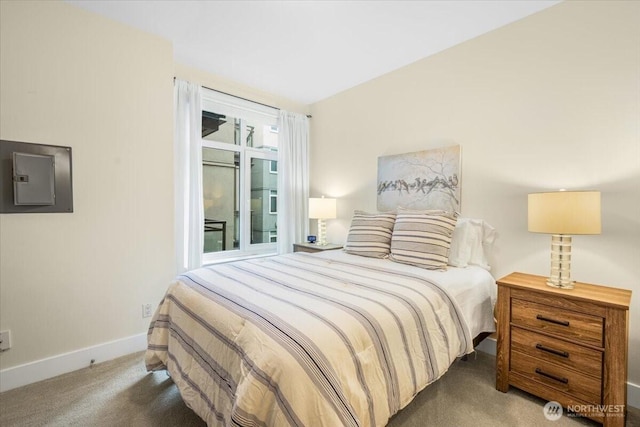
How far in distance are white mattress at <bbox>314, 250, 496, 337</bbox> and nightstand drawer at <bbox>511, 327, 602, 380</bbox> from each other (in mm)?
233

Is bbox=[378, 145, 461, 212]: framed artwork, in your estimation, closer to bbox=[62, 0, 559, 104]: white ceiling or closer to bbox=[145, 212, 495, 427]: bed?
bbox=[145, 212, 495, 427]: bed

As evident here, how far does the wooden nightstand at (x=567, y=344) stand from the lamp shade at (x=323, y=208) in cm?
197

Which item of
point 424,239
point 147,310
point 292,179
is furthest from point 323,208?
point 147,310

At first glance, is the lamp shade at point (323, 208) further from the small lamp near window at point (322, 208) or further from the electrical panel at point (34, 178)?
the electrical panel at point (34, 178)

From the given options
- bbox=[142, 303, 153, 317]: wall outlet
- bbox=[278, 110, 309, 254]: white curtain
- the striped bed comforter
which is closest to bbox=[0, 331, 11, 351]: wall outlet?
bbox=[142, 303, 153, 317]: wall outlet

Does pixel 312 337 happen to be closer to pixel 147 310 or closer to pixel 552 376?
pixel 552 376

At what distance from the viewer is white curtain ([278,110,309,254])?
12.3 feet

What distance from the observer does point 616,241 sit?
1823 millimetres

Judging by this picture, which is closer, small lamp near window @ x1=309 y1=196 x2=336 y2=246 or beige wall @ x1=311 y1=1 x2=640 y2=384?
beige wall @ x1=311 y1=1 x2=640 y2=384

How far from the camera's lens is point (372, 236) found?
2.60 metres

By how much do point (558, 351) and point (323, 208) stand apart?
2406 mm

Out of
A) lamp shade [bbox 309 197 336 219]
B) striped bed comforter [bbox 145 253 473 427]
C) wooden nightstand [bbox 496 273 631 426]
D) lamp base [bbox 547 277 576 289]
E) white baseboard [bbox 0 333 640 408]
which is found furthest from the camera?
lamp shade [bbox 309 197 336 219]

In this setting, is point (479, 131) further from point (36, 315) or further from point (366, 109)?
point (36, 315)

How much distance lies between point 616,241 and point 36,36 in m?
4.05
